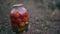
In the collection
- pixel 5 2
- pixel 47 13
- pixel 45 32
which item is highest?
pixel 5 2

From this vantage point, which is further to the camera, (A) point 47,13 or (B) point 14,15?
(A) point 47,13

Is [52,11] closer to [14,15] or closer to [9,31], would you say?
[9,31]

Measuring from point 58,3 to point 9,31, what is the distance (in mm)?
1418

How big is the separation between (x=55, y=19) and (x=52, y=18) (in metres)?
0.08

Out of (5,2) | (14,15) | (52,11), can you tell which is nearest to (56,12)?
(52,11)

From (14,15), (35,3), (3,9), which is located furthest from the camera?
Result: (35,3)

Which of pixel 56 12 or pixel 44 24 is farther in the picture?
pixel 56 12

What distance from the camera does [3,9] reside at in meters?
4.54

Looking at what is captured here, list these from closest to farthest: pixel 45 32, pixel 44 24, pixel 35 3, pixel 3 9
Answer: pixel 45 32 → pixel 44 24 → pixel 3 9 → pixel 35 3

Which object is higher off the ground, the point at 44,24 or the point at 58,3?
the point at 58,3

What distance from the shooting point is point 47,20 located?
439 cm

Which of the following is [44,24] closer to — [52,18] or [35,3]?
[52,18]

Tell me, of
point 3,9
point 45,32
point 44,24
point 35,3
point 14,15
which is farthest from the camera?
point 35,3

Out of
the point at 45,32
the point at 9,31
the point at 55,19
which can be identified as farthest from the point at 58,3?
the point at 9,31
